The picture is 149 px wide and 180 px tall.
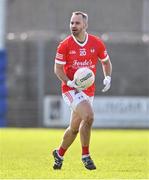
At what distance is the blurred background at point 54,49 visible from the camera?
83.1 feet

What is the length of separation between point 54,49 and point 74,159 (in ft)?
47.6

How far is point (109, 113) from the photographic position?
78.4ft

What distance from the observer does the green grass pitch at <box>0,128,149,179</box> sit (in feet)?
30.1

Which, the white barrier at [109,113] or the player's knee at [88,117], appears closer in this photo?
the player's knee at [88,117]

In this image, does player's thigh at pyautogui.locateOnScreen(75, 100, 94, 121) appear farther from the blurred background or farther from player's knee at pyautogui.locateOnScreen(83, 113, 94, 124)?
the blurred background

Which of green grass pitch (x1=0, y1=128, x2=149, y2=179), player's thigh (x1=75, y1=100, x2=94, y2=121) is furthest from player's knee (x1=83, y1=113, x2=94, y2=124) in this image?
green grass pitch (x1=0, y1=128, x2=149, y2=179)

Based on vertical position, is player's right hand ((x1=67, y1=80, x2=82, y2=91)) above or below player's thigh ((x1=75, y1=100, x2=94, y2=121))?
above

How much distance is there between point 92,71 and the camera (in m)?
9.71

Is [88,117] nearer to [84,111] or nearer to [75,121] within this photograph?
[84,111]

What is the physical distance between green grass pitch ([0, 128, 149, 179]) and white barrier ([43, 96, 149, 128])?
5.53 m

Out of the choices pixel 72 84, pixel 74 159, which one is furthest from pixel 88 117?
pixel 74 159

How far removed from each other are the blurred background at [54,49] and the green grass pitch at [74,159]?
705 cm

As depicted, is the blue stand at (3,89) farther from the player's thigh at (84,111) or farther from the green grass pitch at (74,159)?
the player's thigh at (84,111)

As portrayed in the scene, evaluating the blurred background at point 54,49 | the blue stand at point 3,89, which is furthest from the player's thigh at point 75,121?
the blurred background at point 54,49
